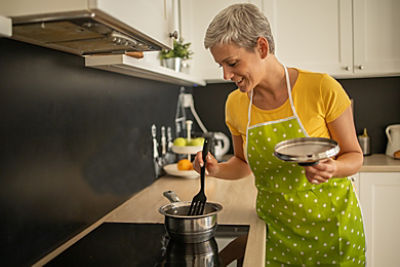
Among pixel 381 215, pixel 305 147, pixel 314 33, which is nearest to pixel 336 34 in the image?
pixel 314 33

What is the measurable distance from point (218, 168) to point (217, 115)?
1867 mm

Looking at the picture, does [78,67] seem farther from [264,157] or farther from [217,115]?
[217,115]

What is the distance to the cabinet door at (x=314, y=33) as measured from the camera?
274 cm

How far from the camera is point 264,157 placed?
1.53 meters

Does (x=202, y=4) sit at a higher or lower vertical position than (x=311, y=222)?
higher

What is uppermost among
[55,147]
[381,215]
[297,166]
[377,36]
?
[377,36]

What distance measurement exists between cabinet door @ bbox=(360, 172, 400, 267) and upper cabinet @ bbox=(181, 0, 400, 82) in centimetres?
70

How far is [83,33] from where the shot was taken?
1016 millimetres

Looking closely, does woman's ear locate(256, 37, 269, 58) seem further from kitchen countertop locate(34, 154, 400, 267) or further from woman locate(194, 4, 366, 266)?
kitchen countertop locate(34, 154, 400, 267)

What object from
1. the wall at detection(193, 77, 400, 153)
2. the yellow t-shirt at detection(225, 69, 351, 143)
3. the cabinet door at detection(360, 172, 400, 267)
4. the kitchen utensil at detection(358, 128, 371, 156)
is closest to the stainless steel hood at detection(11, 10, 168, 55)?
Answer: the yellow t-shirt at detection(225, 69, 351, 143)

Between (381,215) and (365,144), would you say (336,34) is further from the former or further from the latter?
(381,215)

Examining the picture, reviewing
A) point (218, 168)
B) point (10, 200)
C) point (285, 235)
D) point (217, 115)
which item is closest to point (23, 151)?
point (10, 200)

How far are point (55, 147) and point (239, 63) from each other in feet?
2.05

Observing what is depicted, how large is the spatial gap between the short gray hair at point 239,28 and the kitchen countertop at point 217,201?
618mm
